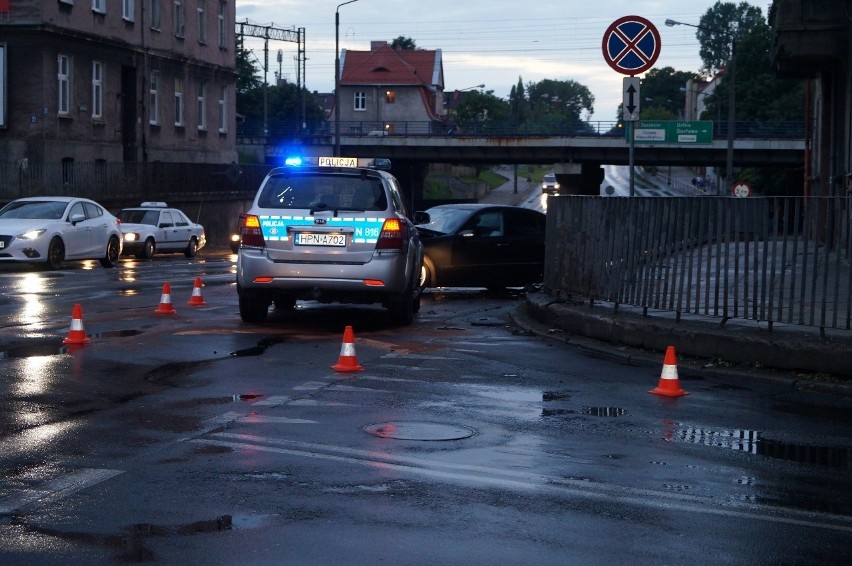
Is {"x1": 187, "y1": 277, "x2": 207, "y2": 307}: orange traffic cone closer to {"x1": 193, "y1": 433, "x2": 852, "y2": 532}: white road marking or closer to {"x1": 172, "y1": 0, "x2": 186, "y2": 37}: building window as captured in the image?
{"x1": 193, "y1": 433, "x2": 852, "y2": 532}: white road marking

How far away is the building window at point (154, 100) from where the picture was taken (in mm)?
50644

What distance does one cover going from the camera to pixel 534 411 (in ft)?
29.8

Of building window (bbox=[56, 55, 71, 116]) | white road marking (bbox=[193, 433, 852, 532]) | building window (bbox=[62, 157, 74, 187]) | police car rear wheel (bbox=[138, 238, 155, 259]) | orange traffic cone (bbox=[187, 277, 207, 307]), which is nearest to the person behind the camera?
white road marking (bbox=[193, 433, 852, 532])

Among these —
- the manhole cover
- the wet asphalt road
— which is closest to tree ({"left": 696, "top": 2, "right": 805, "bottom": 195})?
the wet asphalt road

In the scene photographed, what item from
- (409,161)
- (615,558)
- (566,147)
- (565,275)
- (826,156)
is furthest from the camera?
(409,161)

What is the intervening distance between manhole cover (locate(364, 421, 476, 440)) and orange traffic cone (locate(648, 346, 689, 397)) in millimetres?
2428

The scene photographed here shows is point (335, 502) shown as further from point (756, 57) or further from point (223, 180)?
point (756, 57)

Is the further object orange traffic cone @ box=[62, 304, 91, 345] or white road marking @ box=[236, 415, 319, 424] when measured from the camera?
orange traffic cone @ box=[62, 304, 91, 345]

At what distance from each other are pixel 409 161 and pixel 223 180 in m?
29.0

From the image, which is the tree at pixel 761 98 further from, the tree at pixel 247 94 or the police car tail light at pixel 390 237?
the police car tail light at pixel 390 237

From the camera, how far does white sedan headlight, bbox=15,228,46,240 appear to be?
2534 centimetres

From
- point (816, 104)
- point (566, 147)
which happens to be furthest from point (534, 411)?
point (566, 147)

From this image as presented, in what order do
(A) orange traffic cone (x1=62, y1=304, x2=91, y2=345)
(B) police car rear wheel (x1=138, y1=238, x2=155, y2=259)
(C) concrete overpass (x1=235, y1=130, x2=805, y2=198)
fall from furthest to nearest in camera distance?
(C) concrete overpass (x1=235, y1=130, x2=805, y2=198), (B) police car rear wheel (x1=138, y1=238, x2=155, y2=259), (A) orange traffic cone (x1=62, y1=304, x2=91, y2=345)

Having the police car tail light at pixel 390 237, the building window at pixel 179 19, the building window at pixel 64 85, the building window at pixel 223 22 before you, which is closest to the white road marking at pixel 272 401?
the police car tail light at pixel 390 237
